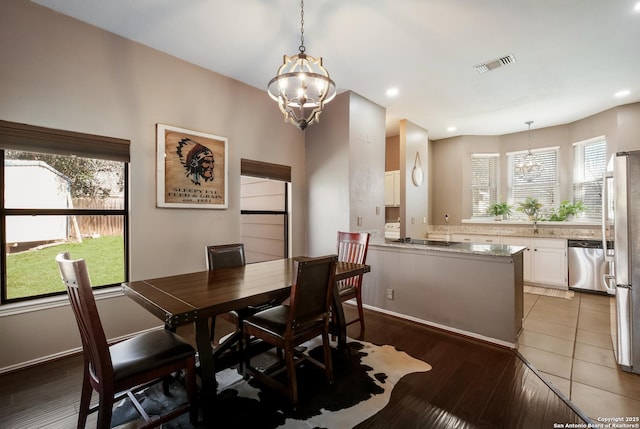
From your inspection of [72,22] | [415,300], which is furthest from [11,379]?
[415,300]

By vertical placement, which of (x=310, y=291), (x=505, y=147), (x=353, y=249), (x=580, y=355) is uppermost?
(x=505, y=147)

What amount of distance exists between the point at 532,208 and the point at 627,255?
139 inches

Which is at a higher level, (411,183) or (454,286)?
(411,183)

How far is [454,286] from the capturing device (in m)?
3.12

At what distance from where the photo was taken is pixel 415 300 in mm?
3412

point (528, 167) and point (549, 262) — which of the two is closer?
point (549, 262)

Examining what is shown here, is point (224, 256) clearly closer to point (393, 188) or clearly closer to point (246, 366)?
point (246, 366)

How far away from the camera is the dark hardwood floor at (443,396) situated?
1.80 metres

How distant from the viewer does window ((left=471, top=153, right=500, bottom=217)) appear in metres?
6.20

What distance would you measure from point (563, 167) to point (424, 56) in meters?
4.19

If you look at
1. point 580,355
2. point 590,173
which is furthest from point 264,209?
point 590,173

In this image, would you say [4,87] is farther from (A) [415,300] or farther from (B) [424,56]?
(A) [415,300]

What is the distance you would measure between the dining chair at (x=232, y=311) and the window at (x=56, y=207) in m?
0.98

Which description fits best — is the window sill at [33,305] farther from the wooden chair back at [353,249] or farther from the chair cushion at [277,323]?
the wooden chair back at [353,249]
